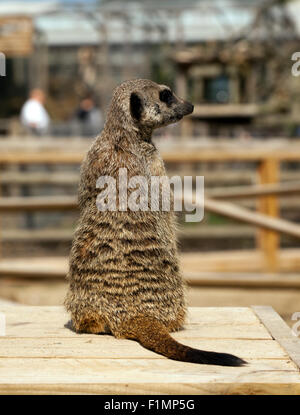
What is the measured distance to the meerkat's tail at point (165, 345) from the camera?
1.87 m

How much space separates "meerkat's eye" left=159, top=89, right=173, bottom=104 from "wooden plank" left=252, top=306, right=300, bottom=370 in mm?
900

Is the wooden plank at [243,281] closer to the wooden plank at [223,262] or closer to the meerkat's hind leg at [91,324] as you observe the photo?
the wooden plank at [223,262]

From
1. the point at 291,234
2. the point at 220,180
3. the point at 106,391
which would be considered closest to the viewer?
the point at 106,391

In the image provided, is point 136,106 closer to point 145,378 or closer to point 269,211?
point 145,378

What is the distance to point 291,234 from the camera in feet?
15.5

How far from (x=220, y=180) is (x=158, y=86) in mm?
4987

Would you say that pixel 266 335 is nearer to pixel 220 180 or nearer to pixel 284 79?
pixel 220 180

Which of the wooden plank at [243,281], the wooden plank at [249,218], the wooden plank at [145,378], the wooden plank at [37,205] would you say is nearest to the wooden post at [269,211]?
the wooden plank at [243,281]

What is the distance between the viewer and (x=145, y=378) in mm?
1765

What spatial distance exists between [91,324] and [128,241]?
1.09 ft

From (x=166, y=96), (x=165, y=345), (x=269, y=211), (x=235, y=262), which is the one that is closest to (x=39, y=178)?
(x=235, y=262)

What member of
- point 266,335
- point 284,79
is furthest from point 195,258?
point 284,79

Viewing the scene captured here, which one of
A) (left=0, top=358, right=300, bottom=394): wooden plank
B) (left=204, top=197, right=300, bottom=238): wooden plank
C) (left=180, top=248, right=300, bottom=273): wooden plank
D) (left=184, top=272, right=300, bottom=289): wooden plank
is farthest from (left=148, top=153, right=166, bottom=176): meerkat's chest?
(left=180, top=248, right=300, bottom=273): wooden plank

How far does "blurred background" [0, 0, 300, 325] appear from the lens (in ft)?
19.6
